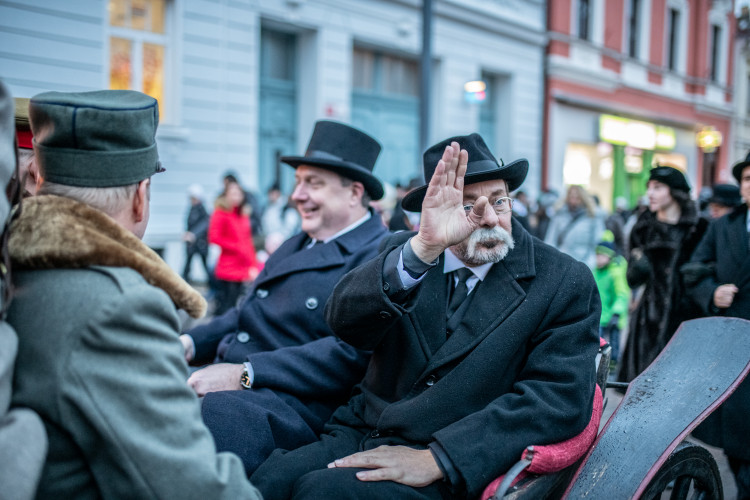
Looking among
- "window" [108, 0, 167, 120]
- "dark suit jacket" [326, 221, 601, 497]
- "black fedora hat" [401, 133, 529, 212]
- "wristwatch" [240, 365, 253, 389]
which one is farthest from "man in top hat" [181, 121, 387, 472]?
"window" [108, 0, 167, 120]

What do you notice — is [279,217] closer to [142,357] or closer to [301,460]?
[301,460]

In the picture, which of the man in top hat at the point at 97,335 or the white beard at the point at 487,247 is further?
the white beard at the point at 487,247

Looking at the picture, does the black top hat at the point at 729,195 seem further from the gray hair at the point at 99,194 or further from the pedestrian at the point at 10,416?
the pedestrian at the point at 10,416

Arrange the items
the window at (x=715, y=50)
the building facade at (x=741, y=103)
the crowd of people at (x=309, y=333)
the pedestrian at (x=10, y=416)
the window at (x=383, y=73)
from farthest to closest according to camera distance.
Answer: the building facade at (x=741, y=103)
the window at (x=715, y=50)
the window at (x=383, y=73)
the crowd of people at (x=309, y=333)
the pedestrian at (x=10, y=416)

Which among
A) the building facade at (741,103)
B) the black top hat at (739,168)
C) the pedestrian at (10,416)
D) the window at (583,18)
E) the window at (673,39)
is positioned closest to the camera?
the pedestrian at (10,416)

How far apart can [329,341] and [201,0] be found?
10.0 metres

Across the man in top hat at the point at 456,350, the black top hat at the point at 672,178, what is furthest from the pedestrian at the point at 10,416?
the black top hat at the point at 672,178

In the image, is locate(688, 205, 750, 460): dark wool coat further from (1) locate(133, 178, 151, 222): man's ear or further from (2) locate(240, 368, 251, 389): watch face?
(1) locate(133, 178, 151, 222): man's ear

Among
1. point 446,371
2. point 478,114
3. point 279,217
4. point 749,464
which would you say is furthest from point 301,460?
point 478,114

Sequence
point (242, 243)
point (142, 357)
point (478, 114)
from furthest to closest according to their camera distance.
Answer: point (478, 114) < point (242, 243) < point (142, 357)

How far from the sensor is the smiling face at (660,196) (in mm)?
4941

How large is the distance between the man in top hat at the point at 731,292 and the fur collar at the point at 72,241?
120 inches

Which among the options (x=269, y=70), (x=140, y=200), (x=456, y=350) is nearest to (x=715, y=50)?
(x=269, y=70)

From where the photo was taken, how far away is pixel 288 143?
13.5 meters
